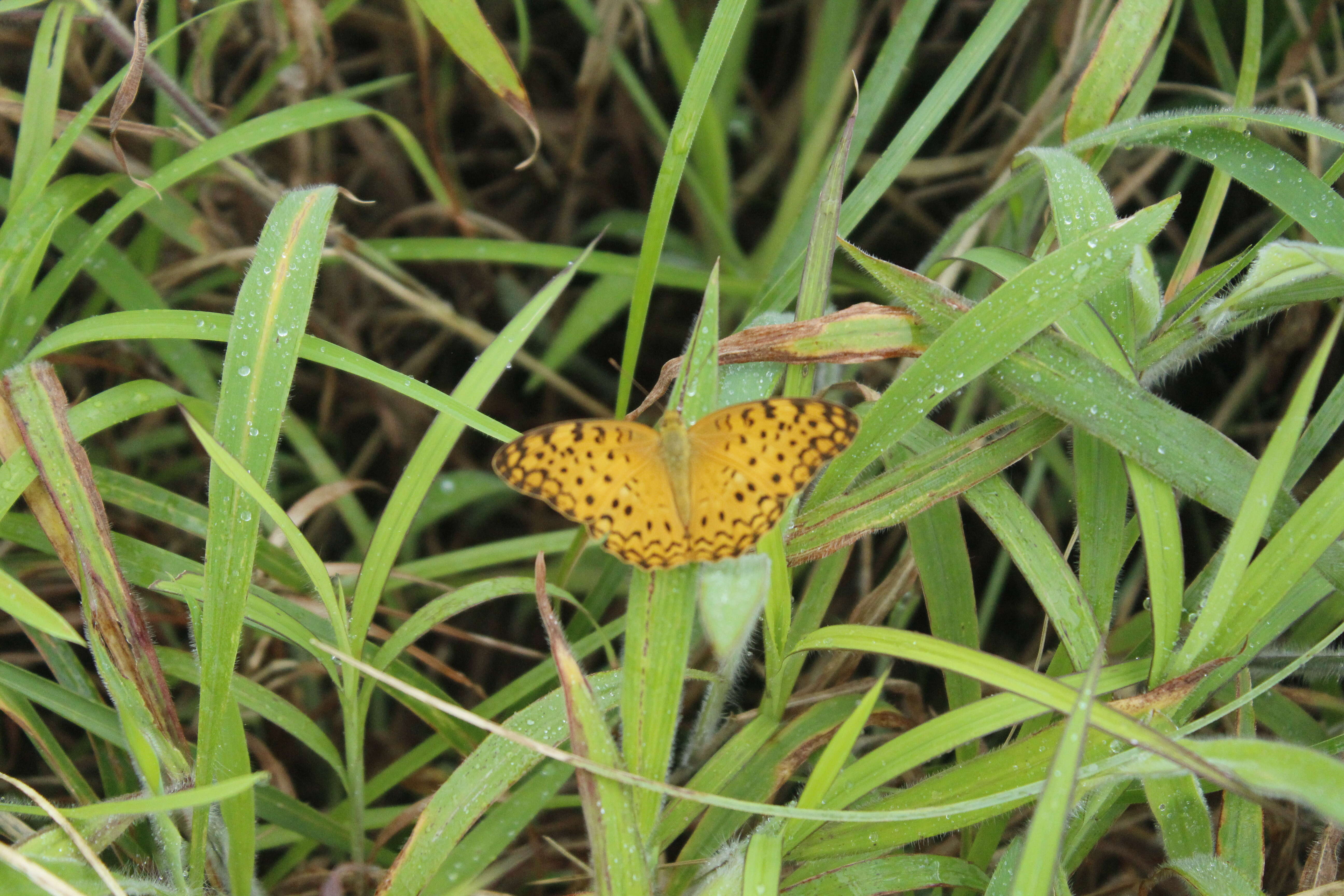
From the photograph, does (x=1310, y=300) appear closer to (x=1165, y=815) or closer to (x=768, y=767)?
(x=1165, y=815)

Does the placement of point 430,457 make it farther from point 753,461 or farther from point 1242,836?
point 1242,836

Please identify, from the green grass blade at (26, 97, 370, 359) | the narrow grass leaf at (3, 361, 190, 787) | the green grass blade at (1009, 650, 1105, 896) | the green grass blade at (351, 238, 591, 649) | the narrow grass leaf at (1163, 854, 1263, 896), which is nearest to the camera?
the green grass blade at (1009, 650, 1105, 896)

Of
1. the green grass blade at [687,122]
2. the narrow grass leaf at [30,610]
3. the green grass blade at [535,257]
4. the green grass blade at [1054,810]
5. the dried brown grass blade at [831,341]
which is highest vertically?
the green grass blade at [687,122]

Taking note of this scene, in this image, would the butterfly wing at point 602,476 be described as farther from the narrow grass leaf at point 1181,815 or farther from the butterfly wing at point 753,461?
the narrow grass leaf at point 1181,815

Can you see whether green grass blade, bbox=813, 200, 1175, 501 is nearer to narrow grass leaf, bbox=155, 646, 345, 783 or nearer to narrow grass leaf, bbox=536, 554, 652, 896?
narrow grass leaf, bbox=536, 554, 652, 896

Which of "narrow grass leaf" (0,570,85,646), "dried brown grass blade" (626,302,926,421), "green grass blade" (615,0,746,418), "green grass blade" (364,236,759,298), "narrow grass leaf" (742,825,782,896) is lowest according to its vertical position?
"narrow grass leaf" (742,825,782,896)

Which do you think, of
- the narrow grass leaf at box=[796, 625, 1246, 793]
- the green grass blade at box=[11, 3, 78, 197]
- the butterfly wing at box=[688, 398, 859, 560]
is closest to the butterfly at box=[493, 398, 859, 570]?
the butterfly wing at box=[688, 398, 859, 560]

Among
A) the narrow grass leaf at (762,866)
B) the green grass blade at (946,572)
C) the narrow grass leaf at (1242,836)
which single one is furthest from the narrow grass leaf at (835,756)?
the narrow grass leaf at (1242,836)

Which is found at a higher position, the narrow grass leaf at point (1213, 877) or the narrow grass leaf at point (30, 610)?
the narrow grass leaf at point (30, 610)

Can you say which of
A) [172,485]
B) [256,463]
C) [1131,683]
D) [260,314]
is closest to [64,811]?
[256,463]
